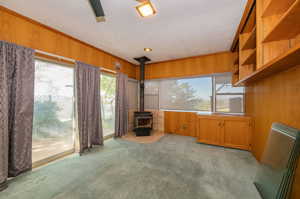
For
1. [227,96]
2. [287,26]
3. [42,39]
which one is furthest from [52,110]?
[227,96]

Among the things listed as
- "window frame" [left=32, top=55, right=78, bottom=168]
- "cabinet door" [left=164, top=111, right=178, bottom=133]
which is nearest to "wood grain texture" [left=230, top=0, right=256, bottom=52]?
"cabinet door" [left=164, top=111, right=178, bottom=133]

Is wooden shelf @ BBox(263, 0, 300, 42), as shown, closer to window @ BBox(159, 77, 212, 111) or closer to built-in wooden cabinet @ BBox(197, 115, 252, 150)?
built-in wooden cabinet @ BBox(197, 115, 252, 150)

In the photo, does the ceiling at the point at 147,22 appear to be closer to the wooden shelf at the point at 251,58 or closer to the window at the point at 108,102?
the wooden shelf at the point at 251,58

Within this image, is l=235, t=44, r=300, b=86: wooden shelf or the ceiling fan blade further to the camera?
the ceiling fan blade

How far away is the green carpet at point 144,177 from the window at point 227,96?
3.89 ft

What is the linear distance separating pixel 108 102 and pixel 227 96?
347 centimetres

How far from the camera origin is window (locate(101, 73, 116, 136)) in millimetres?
3225

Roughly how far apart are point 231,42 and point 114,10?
2608 millimetres

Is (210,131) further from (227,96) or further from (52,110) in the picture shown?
(52,110)

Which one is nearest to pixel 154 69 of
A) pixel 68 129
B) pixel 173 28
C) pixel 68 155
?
pixel 173 28

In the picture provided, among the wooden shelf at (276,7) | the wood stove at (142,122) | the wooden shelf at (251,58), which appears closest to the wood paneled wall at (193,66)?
the wood stove at (142,122)

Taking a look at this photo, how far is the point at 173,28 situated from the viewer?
6.95 feet

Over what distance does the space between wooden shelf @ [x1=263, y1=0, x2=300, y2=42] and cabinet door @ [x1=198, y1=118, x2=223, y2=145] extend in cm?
200

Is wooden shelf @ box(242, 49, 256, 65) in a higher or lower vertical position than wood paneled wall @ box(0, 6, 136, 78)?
lower
